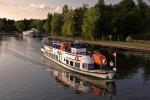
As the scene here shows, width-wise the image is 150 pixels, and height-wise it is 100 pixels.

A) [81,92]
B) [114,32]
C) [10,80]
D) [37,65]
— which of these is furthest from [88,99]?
[114,32]

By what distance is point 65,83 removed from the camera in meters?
71.8

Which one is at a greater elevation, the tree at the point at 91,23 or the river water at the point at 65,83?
the tree at the point at 91,23

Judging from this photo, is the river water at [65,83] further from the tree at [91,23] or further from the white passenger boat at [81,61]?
the tree at [91,23]

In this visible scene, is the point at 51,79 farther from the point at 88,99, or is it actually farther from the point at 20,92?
the point at 88,99

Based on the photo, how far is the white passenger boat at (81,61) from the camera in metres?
73.6

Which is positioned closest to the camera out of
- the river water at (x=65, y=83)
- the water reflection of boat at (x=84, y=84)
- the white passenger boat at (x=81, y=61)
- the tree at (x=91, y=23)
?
the river water at (x=65, y=83)

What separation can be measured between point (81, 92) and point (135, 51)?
63.3 metres

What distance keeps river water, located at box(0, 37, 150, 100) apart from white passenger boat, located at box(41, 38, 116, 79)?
1.37 metres

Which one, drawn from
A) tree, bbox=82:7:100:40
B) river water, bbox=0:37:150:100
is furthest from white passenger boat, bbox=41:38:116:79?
tree, bbox=82:7:100:40

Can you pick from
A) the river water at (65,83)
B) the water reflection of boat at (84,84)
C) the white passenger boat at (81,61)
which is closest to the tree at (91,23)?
the river water at (65,83)

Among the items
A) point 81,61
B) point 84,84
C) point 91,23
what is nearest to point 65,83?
point 84,84

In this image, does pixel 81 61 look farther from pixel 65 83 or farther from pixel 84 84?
pixel 84 84

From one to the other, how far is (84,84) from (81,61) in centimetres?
928

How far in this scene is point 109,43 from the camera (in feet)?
484
